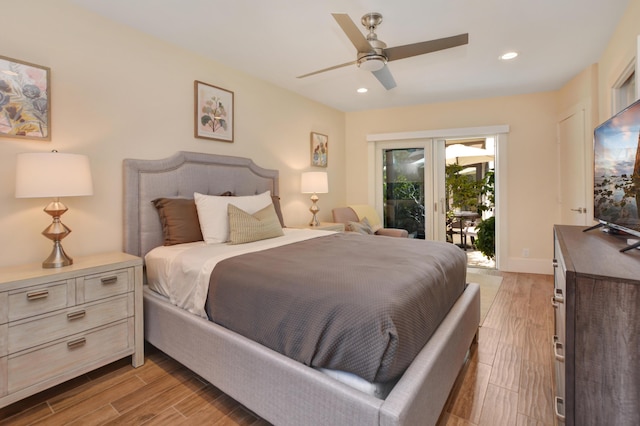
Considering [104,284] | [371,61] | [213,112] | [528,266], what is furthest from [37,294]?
[528,266]

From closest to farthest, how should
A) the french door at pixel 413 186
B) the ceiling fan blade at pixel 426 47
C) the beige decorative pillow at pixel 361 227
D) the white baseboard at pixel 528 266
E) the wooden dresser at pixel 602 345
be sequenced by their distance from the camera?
the wooden dresser at pixel 602 345 → the ceiling fan blade at pixel 426 47 → the beige decorative pillow at pixel 361 227 → the white baseboard at pixel 528 266 → the french door at pixel 413 186

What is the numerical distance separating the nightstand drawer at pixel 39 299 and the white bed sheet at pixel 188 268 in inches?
20.0

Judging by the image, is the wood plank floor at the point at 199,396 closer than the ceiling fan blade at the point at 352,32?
Yes

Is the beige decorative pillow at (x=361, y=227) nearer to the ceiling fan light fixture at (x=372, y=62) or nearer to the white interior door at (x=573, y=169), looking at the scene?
the ceiling fan light fixture at (x=372, y=62)

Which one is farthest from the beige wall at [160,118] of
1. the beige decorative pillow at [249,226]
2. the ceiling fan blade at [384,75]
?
the ceiling fan blade at [384,75]

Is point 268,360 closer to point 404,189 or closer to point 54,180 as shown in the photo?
Result: point 54,180

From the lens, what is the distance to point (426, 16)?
2.36 meters

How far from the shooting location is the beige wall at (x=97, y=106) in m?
2.00

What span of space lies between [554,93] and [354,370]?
4.68 meters

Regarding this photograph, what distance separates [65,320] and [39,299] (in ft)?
0.61

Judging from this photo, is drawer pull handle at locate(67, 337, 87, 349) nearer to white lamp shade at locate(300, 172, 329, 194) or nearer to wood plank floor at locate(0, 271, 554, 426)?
wood plank floor at locate(0, 271, 554, 426)

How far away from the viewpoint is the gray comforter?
3.91 feet

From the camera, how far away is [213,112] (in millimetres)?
3121

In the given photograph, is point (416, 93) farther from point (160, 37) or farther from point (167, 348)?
point (167, 348)
